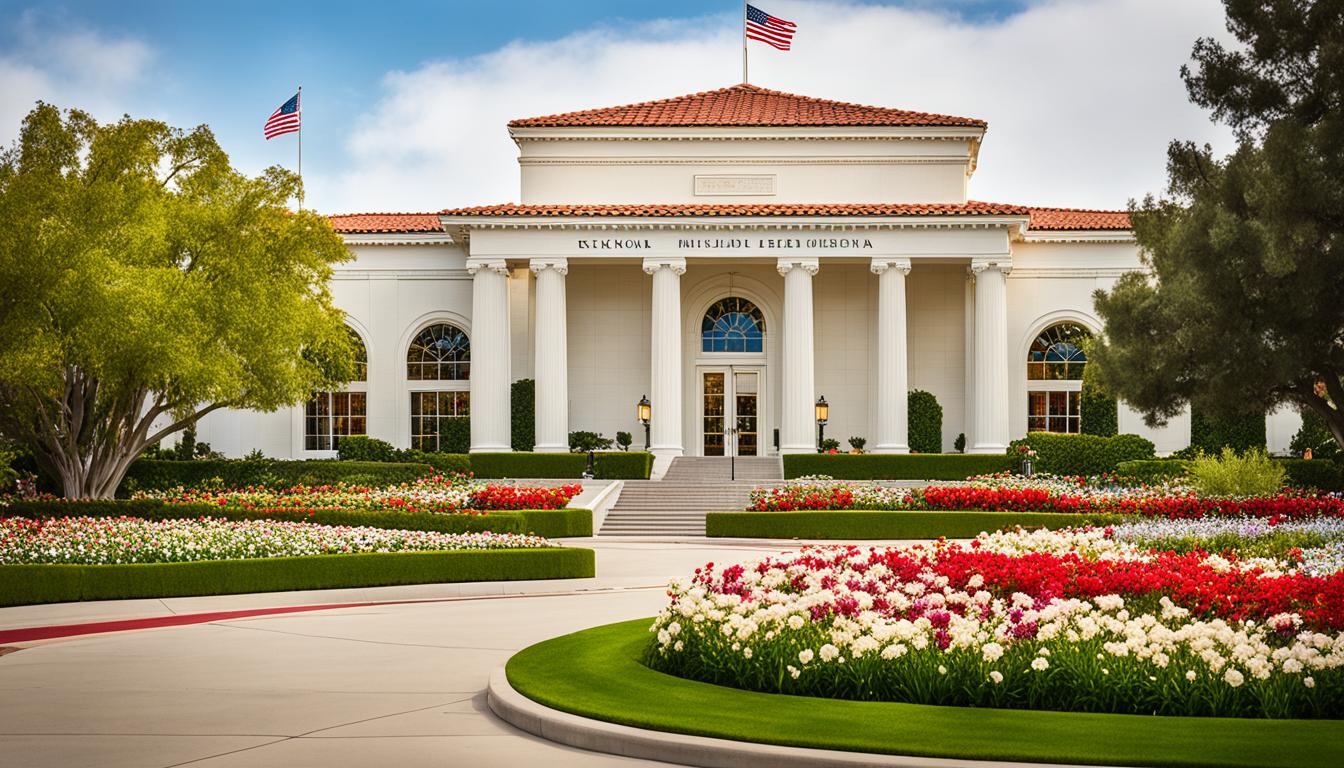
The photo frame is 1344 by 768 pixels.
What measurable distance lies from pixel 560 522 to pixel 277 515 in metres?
6.11

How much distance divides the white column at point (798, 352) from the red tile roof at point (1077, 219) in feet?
27.5

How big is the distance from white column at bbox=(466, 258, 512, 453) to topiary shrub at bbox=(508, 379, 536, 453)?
905mm

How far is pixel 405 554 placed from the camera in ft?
59.5

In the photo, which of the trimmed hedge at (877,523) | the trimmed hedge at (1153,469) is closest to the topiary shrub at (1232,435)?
the trimmed hedge at (1153,469)

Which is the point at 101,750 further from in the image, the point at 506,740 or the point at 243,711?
the point at 506,740

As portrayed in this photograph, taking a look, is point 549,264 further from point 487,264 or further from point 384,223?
point 384,223

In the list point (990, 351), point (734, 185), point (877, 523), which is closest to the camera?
point (877, 523)

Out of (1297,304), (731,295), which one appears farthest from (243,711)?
(731,295)

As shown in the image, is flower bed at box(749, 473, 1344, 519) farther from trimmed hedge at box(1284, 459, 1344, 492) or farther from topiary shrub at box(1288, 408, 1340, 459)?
topiary shrub at box(1288, 408, 1340, 459)

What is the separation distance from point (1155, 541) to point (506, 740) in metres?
11.9

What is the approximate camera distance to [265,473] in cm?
3250

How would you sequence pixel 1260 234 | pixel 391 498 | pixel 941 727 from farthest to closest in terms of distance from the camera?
1. pixel 391 498
2. pixel 1260 234
3. pixel 941 727

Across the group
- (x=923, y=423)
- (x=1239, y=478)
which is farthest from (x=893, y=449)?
(x=1239, y=478)

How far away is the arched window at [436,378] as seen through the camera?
42.1 meters
